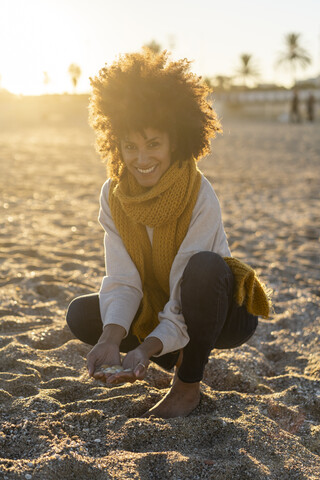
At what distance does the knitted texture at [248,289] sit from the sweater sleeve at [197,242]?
98 mm

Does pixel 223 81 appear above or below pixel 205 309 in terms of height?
above

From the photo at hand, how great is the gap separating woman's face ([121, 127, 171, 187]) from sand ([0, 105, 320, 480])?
939 mm

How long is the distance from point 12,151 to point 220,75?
52621 mm

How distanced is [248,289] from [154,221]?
458 millimetres

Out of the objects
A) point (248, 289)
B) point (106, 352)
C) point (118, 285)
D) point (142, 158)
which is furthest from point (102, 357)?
point (142, 158)

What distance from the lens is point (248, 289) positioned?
2145 millimetres

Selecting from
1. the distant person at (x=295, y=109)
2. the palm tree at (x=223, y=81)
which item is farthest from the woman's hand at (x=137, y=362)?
the palm tree at (x=223, y=81)

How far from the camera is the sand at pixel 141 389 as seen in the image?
1.86m

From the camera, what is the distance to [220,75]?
62469mm

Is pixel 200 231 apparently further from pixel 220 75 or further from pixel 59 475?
pixel 220 75

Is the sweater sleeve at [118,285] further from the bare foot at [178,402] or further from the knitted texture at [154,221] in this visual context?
the bare foot at [178,402]

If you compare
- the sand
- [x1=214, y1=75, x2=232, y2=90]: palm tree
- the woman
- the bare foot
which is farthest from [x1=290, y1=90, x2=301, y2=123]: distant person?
[x1=214, y1=75, x2=232, y2=90]: palm tree

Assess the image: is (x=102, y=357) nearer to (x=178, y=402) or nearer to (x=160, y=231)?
(x=178, y=402)

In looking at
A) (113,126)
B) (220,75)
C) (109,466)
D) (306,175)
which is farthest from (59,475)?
(220,75)
